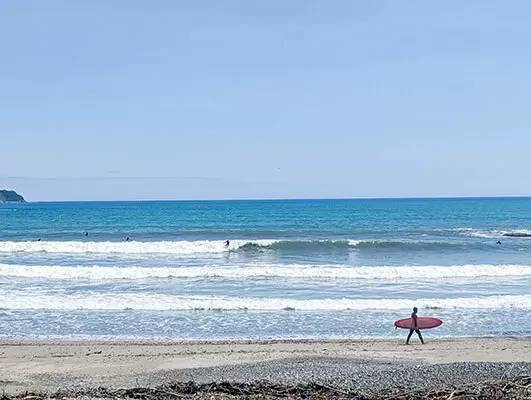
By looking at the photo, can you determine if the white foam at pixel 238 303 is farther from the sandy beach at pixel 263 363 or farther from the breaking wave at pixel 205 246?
the breaking wave at pixel 205 246

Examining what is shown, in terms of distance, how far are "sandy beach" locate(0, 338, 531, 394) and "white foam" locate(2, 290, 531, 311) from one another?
3.77 m

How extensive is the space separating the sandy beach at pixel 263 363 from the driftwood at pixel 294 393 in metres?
0.65

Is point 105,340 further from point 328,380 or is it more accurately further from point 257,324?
point 328,380

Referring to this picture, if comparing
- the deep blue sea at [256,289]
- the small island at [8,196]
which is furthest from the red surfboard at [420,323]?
the small island at [8,196]

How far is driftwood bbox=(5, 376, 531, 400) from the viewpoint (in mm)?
7404

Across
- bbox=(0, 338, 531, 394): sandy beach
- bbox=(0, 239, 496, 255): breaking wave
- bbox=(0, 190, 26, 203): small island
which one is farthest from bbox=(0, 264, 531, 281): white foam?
bbox=(0, 190, 26, 203): small island

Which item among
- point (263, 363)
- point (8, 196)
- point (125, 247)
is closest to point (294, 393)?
point (263, 363)

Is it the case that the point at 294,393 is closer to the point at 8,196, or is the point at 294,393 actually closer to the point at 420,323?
the point at 420,323

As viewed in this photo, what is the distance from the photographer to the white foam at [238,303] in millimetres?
17172

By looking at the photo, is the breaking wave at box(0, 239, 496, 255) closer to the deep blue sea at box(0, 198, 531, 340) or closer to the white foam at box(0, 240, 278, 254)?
the white foam at box(0, 240, 278, 254)

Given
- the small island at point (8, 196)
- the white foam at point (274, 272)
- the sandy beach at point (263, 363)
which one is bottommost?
the sandy beach at point (263, 363)

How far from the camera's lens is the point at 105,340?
13.6 metres

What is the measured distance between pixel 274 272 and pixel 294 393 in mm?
16550

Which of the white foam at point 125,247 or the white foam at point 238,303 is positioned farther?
the white foam at point 125,247
